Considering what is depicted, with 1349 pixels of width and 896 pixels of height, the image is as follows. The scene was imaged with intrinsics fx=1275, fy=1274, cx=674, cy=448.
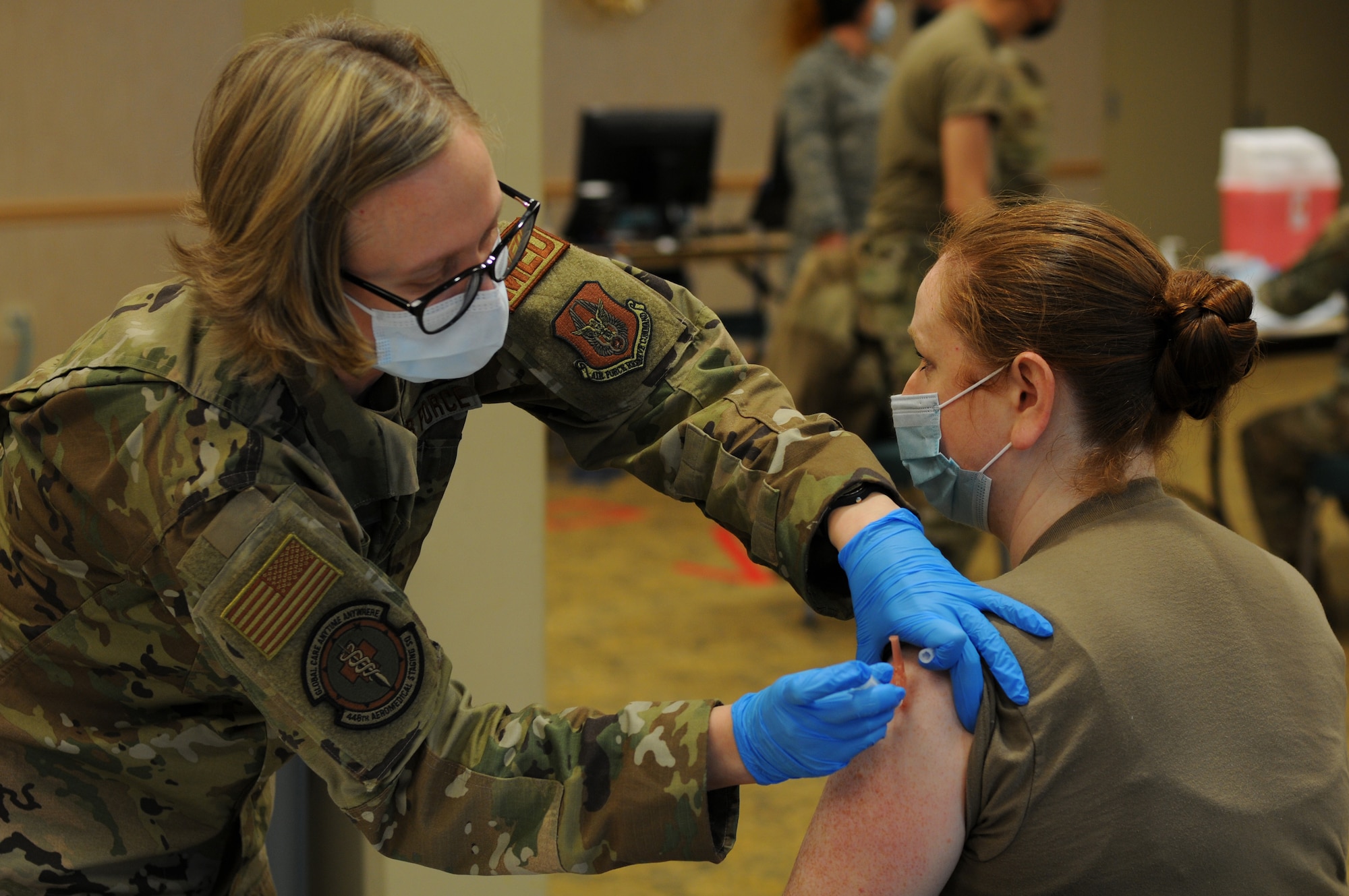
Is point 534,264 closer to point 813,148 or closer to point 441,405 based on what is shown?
point 441,405

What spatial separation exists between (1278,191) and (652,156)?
2203 millimetres

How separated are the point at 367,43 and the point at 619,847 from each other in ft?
2.15

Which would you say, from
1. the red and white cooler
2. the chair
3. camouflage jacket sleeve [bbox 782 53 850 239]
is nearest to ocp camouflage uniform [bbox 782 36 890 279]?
camouflage jacket sleeve [bbox 782 53 850 239]

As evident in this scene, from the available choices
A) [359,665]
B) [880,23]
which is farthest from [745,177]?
[359,665]

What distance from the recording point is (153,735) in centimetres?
108

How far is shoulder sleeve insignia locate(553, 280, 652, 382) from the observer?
48.9 inches

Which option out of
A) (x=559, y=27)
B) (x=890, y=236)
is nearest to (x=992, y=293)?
(x=890, y=236)

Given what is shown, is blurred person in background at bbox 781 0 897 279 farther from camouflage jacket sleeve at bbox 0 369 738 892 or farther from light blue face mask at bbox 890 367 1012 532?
camouflage jacket sleeve at bbox 0 369 738 892

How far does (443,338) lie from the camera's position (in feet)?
3.49

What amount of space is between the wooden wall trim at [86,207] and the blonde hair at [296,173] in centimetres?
449

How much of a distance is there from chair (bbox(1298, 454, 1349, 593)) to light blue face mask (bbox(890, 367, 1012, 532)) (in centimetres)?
244

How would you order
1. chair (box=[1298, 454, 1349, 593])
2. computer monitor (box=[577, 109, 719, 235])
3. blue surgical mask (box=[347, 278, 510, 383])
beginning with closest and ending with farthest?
blue surgical mask (box=[347, 278, 510, 383])
chair (box=[1298, 454, 1349, 593])
computer monitor (box=[577, 109, 719, 235])

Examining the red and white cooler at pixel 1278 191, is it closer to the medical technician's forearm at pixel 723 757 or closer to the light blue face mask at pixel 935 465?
the light blue face mask at pixel 935 465

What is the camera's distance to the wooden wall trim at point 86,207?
201 inches
